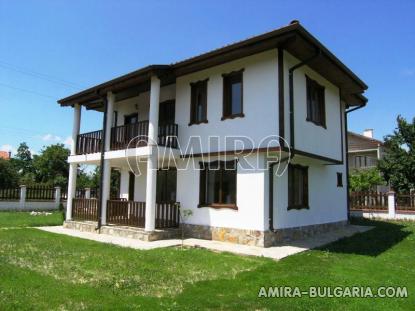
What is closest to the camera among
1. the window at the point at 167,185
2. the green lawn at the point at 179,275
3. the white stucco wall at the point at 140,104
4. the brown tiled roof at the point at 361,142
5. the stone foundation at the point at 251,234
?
the green lawn at the point at 179,275

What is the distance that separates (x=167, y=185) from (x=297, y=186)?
473cm

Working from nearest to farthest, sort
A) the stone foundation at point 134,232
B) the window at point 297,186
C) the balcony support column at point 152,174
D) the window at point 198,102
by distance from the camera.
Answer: the stone foundation at point 134,232 < the balcony support column at point 152,174 < the window at point 297,186 < the window at point 198,102

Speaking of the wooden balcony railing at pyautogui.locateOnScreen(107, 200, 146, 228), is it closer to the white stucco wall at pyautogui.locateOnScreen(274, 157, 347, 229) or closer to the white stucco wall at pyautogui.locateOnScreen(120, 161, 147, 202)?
the white stucco wall at pyautogui.locateOnScreen(120, 161, 147, 202)

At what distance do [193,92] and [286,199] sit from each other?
4.72 meters

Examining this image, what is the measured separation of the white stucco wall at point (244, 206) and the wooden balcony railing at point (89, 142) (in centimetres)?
496

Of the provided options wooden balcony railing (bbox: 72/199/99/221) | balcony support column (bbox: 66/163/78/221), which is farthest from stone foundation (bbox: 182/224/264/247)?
balcony support column (bbox: 66/163/78/221)

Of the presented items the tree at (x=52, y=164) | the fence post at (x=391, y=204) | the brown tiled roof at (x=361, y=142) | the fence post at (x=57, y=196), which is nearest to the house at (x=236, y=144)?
the fence post at (x=391, y=204)

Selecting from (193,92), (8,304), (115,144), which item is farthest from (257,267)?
(115,144)

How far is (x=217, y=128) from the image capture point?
36.7ft

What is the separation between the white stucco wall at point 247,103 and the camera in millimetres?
10070

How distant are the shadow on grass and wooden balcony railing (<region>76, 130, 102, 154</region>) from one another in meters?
9.29

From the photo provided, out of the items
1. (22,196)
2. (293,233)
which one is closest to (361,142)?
(293,233)

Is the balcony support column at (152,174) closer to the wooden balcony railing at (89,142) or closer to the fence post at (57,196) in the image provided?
the wooden balcony railing at (89,142)

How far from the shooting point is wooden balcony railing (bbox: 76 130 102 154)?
14305 mm
